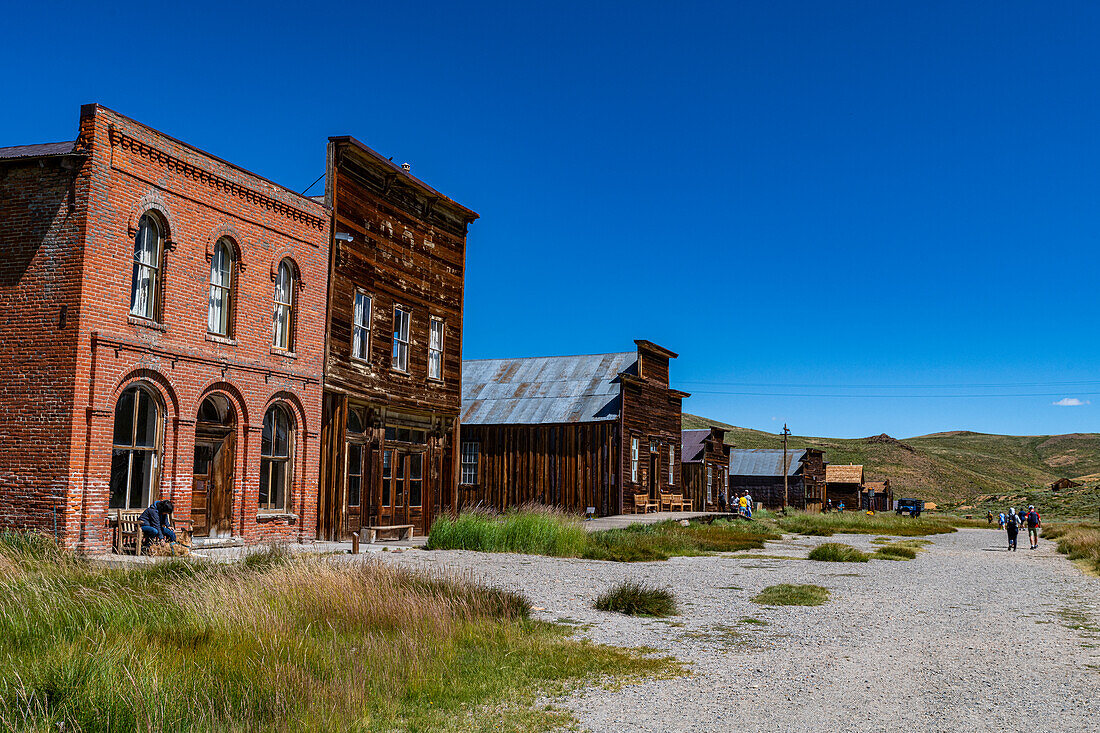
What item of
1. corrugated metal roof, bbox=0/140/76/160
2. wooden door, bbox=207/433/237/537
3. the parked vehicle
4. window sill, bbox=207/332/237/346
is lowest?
the parked vehicle

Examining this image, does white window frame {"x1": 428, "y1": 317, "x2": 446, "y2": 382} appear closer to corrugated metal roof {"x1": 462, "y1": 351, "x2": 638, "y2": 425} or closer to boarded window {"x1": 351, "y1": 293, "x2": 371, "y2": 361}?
boarded window {"x1": 351, "y1": 293, "x2": 371, "y2": 361}

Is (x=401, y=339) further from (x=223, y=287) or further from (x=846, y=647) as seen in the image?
(x=846, y=647)

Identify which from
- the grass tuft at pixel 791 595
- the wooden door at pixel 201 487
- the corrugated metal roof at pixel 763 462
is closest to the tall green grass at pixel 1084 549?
the grass tuft at pixel 791 595

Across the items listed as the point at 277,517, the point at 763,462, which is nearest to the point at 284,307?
the point at 277,517

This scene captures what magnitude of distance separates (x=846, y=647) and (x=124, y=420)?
13.2 metres

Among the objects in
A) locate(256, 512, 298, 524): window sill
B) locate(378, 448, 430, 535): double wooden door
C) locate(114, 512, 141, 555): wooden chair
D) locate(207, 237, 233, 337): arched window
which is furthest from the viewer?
A: locate(378, 448, 430, 535): double wooden door

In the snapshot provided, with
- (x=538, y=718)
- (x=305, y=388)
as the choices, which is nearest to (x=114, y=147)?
(x=305, y=388)

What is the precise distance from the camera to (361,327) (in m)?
22.9

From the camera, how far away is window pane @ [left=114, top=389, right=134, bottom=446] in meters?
16.4

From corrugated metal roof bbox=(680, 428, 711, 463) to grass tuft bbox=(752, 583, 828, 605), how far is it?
3148 cm

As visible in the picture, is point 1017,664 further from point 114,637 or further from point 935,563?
point 935,563

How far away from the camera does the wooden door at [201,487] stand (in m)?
18.1

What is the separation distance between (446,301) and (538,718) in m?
20.7

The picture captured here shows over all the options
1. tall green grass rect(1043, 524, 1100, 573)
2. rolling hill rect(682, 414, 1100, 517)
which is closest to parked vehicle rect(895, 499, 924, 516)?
rolling hill rect(682, 414, 1100, 517)
